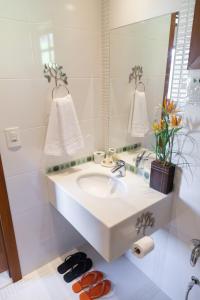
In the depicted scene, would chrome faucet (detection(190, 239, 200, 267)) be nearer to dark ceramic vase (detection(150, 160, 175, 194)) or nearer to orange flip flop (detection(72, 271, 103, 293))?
dark ceramic vase (detection(150, 160, 175, 194))

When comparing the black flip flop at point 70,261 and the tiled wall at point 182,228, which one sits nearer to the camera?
the tiled wall at point 182,228

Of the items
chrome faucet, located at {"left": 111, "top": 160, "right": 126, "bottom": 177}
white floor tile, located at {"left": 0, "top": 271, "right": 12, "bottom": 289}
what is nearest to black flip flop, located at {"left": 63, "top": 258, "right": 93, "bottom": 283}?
white floor tile, located at {"left": 0, "top": 271, "right": 12, "bottom": 289}

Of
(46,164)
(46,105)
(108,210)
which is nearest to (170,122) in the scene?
(108,210)

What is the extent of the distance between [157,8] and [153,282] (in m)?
1.92

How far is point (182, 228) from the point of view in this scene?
50.7 inches

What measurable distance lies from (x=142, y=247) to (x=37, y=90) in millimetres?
1150

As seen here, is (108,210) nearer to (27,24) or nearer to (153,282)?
Answer: (153,282)

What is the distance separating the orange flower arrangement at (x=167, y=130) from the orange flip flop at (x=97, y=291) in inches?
43.4

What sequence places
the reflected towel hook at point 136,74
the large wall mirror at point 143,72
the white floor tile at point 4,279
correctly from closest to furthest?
the large wall mirror at point 143,72 < the reflected towel hook at point 136,74 < the white floor tile at point 4,279

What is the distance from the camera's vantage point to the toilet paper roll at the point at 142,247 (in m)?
1.11

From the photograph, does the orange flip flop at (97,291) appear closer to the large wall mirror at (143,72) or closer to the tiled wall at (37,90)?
the tiled wall at (37,90)

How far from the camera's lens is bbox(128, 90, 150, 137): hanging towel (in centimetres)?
141

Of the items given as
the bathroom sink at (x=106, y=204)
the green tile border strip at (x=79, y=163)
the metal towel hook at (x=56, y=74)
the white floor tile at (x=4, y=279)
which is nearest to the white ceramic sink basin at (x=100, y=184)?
the bathroom sink at (x=106, y=204)

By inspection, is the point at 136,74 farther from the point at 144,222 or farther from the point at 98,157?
the point at 144,222
